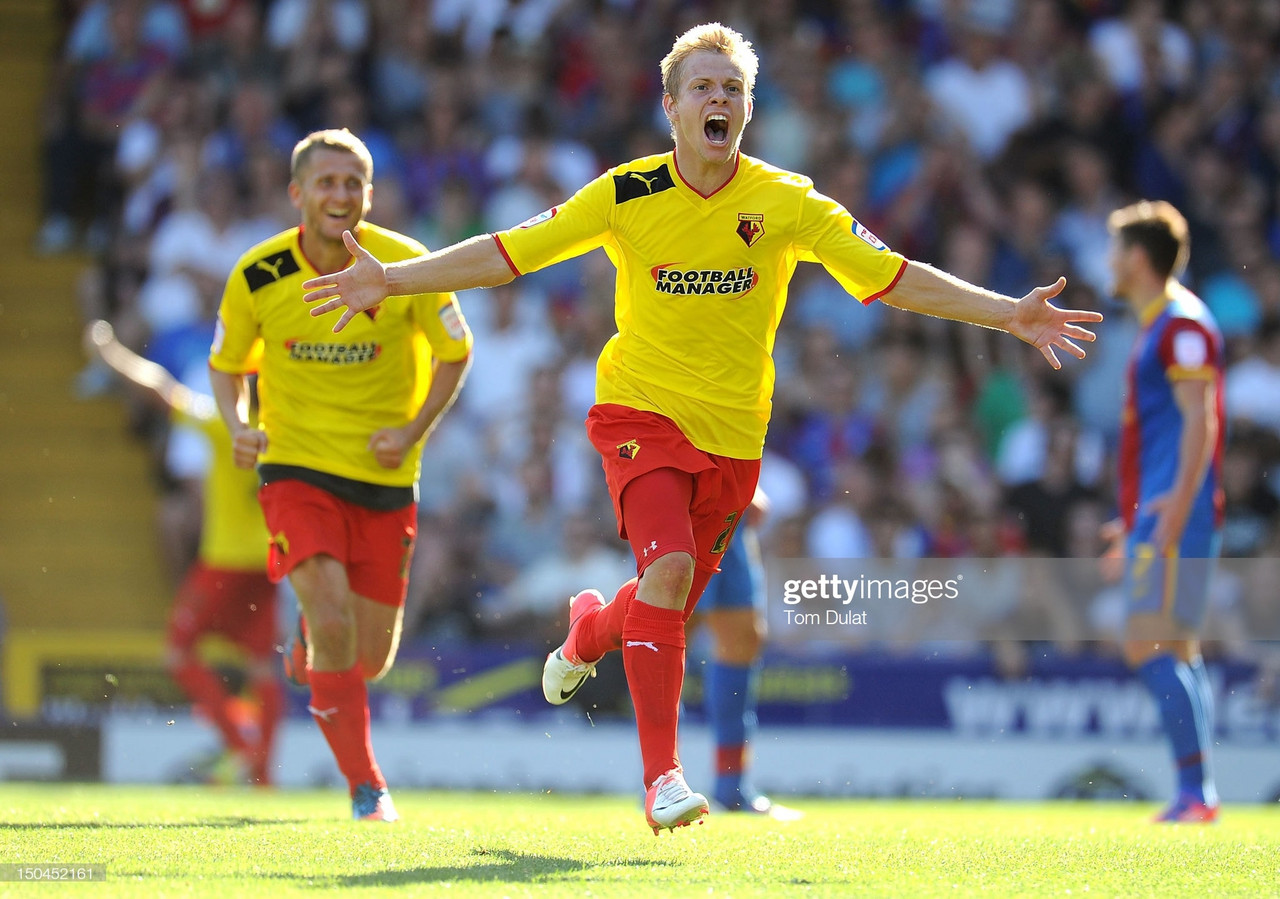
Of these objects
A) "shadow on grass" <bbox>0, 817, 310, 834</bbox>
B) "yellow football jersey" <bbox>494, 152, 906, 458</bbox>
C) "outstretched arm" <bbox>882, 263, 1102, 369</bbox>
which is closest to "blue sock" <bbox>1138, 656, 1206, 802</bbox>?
"outstretched arm" <bbox>882, 263, 1102, 369</bbox>

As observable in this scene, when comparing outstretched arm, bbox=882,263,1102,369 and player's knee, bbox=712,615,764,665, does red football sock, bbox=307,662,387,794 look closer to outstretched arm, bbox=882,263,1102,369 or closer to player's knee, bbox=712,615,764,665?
player's knee, bbox=712,615,764,665

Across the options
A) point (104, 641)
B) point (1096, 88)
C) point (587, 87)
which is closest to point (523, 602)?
point (104, 641)

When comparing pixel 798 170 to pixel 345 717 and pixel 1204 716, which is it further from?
pixel 345 717

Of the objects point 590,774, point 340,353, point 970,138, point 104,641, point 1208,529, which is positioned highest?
point 970,138

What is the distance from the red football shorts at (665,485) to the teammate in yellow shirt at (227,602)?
5.37m

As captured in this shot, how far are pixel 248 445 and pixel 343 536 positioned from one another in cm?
53

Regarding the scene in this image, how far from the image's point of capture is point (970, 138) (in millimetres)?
14297

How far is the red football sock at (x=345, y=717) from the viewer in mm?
6875

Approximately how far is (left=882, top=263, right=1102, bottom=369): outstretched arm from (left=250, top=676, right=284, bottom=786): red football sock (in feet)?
19.8

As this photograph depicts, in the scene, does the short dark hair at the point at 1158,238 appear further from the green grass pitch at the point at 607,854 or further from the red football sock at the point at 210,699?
the red football sock at the point at 210,699

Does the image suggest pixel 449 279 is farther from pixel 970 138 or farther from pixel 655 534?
pixel 970 138

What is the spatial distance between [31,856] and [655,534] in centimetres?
220

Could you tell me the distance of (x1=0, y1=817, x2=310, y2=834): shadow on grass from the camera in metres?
6.29

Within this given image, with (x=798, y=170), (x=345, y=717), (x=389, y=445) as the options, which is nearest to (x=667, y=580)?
(x=389, y=445)
